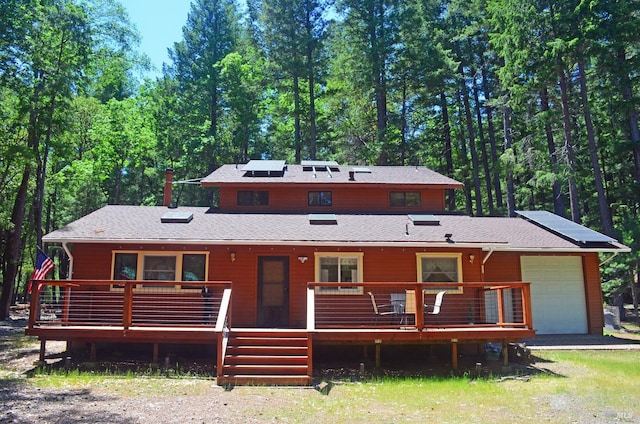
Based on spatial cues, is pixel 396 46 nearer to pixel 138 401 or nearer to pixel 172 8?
pixel 172 8

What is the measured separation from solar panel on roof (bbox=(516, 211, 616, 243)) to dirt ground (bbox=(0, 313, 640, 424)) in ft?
19.9

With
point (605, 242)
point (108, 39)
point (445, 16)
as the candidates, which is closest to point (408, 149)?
point (445, 16)

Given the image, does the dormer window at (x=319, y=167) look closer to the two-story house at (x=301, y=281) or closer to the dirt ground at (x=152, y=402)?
the two-story house at (x=301, y=281)

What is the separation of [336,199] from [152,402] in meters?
10.3

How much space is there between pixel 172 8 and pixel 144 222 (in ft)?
67.1

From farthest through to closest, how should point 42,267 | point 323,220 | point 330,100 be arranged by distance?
point 330,100 < point 323,220 < point 42,267

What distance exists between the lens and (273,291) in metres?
12.7

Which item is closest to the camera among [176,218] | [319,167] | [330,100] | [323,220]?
[176,218]

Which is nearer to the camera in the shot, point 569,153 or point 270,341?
point 270,341

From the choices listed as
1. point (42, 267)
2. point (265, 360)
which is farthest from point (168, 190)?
point (265, 360)

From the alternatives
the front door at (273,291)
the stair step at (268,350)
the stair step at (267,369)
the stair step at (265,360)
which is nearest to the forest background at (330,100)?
the front door at (273,291)

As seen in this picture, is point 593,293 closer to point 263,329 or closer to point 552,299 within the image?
point 552,299

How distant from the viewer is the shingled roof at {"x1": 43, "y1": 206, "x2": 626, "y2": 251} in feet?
40.4

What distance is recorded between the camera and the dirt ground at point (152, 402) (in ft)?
21.8
